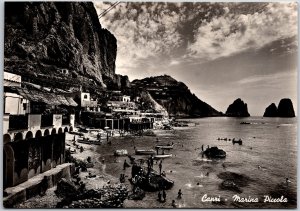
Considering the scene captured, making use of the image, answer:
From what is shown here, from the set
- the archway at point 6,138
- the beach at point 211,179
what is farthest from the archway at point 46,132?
the beach at point 211,179

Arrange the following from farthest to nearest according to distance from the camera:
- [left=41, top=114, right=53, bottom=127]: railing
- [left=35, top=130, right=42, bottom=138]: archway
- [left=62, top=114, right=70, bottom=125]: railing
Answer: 1. [left=62, top=114, right=70, bottom=125]: railing
2. [left=41, top=114, right=53, bottom=127]: railing
3. [left=35, top=130, right=42, bottom=138]: archway

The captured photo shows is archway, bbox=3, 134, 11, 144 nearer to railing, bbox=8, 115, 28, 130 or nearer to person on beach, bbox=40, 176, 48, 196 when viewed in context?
railing, bbox=8, 115, 28, 130

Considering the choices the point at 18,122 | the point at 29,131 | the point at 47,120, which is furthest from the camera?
the point at 47,120

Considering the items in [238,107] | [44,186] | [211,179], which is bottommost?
[211,179]

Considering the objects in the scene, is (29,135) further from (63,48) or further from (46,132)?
(63,48)

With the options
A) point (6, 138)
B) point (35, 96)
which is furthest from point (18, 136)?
point (35, 96)

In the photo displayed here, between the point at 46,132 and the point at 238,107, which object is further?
the point at 238,107

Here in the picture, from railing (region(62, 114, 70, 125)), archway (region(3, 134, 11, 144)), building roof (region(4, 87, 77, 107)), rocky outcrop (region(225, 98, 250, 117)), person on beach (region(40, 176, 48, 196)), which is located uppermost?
building roof (region(4, 87, 77, 107))

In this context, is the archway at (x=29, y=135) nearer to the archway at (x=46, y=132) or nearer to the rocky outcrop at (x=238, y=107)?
the archway at (x=46, y=132)

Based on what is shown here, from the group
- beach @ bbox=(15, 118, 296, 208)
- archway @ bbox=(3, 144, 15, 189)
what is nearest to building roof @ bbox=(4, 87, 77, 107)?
archway @ bbox=(3, 144, 15, 189)

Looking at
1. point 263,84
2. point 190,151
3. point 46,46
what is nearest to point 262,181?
point 263,84
